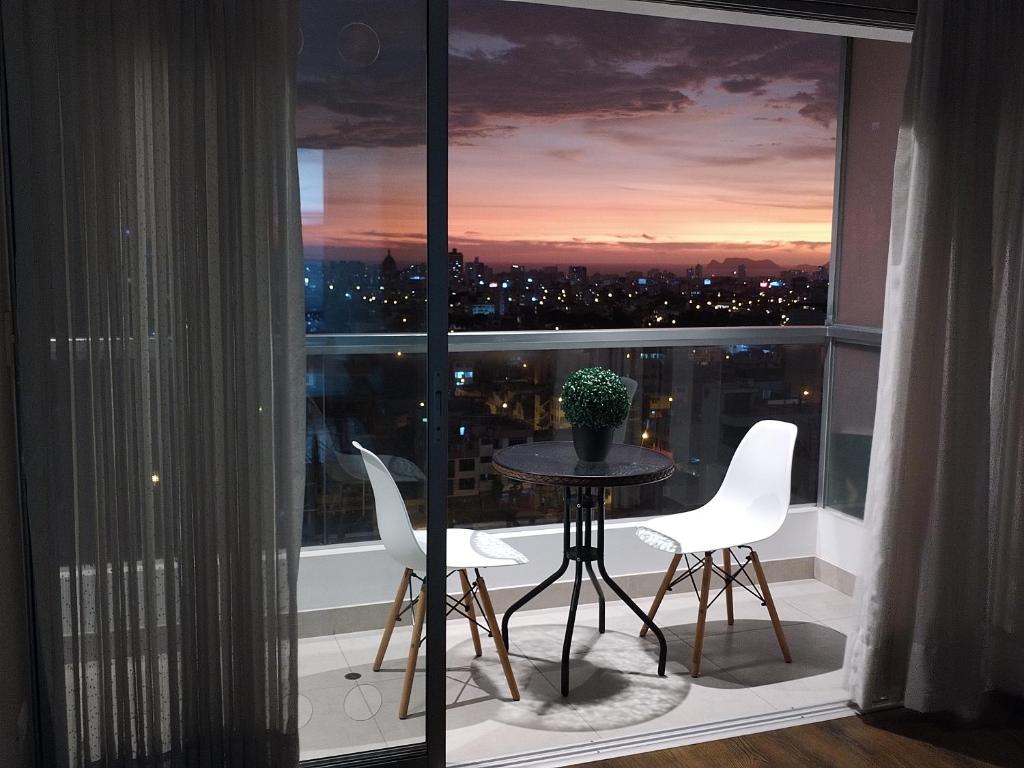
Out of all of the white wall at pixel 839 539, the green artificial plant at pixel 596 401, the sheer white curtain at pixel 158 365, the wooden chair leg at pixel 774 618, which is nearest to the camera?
the sheer white curtain at pixel 158 365

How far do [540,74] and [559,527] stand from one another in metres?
2.07

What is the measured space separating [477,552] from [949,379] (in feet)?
5.60

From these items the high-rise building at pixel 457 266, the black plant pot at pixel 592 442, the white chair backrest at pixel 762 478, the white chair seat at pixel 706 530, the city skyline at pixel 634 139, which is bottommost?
the white chair seat at pixel 706 530

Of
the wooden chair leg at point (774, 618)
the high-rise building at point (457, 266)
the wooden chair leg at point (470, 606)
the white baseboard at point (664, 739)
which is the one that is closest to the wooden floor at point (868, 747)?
the white baseboard at point (664, 739)

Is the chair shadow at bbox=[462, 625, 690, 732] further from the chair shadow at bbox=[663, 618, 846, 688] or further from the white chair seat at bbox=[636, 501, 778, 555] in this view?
the white chair seat at bbox=[636, 501, 778, 555]

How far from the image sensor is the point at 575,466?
3.39 metres

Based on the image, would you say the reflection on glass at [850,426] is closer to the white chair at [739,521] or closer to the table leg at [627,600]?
the white chair at [739,521]

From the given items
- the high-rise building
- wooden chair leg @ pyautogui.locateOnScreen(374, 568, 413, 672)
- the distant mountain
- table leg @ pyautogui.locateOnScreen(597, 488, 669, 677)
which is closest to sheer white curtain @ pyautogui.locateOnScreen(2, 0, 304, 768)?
wooden chair leg @ pyautogui.locateOnScreen(374, 568, 413, 672)

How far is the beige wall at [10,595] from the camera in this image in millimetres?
2131

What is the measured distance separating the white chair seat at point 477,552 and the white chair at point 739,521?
586mm

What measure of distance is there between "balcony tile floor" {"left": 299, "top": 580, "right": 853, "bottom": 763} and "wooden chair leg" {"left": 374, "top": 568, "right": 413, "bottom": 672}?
20mm

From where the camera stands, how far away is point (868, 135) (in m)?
4.36

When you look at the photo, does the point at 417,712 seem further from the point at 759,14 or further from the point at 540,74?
the point at 540,74

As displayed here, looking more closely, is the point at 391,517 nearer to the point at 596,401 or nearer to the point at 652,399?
the point at 596,401
